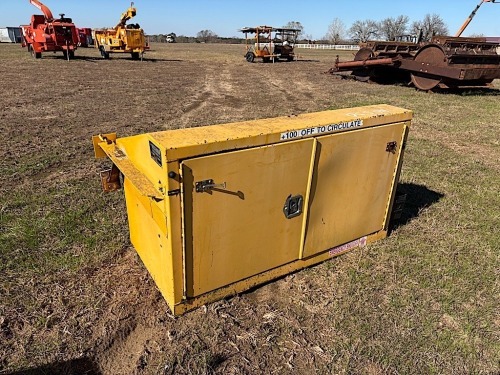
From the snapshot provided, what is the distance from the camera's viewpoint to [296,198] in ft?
8.35

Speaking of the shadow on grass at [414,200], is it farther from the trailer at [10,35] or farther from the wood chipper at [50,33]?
the trailer at [10,35]

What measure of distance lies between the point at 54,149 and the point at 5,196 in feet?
5.61

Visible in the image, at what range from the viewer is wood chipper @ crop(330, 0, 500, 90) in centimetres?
1028

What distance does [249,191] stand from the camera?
2293mm

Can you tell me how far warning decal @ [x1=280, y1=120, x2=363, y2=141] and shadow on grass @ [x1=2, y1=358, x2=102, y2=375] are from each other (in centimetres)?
172

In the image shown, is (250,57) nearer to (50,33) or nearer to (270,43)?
(270,43)

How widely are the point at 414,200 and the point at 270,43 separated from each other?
1954 cm

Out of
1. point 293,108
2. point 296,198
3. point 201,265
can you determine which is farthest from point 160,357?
point 293,108

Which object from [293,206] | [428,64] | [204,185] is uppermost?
[428,64]

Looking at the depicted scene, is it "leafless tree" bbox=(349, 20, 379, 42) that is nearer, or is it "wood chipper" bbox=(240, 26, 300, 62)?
"wood chipper" bbox=(240, 26, 300, 62)

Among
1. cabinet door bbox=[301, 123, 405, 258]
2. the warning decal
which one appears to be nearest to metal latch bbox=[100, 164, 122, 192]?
the warning decal

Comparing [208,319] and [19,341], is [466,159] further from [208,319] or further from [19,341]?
[19,341]

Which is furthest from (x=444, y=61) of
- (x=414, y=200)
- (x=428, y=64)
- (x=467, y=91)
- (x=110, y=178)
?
(x=110, y=178)

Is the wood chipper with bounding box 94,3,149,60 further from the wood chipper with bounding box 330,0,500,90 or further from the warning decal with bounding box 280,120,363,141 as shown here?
the warning decal with bounding box 280,120,363,141
